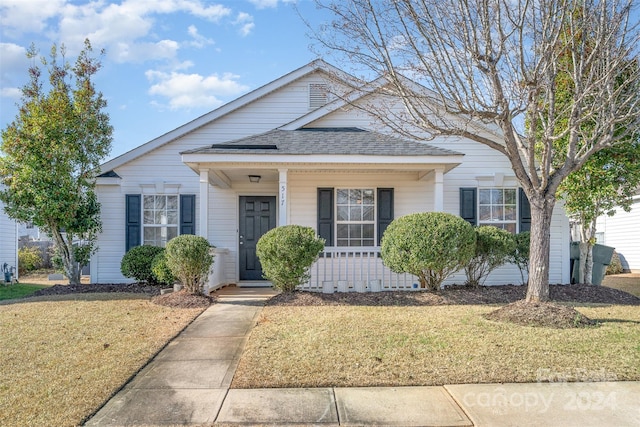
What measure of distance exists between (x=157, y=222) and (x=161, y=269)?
2.25 meters

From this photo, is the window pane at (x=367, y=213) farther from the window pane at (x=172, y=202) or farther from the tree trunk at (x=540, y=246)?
the window pane at (x=172, y=202)

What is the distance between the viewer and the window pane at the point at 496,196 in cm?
1073

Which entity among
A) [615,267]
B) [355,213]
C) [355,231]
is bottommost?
[615,267]

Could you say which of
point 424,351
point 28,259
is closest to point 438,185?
point 424,351

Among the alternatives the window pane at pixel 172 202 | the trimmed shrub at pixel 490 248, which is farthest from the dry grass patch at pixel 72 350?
the trimmed shrub at pixel 490 248

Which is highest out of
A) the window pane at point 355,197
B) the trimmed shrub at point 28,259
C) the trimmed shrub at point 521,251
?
the window pane at point 355,197

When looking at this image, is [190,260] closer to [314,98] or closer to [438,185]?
[438,185]

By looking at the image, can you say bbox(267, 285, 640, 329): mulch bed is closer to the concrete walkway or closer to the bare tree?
the bare tree

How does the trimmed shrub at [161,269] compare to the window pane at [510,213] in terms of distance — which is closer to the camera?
the trimmed shrub at [161,269]

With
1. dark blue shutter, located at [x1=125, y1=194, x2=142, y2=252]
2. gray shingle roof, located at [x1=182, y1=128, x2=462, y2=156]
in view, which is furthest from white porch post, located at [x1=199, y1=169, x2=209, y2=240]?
dark blue shutter, located at [x1=125, y1=194, x2=142, y2=252]

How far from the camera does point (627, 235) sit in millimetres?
16891

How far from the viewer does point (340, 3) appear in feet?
22.4

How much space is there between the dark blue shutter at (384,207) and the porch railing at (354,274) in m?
1.06

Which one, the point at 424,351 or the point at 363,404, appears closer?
the point at 363,404
